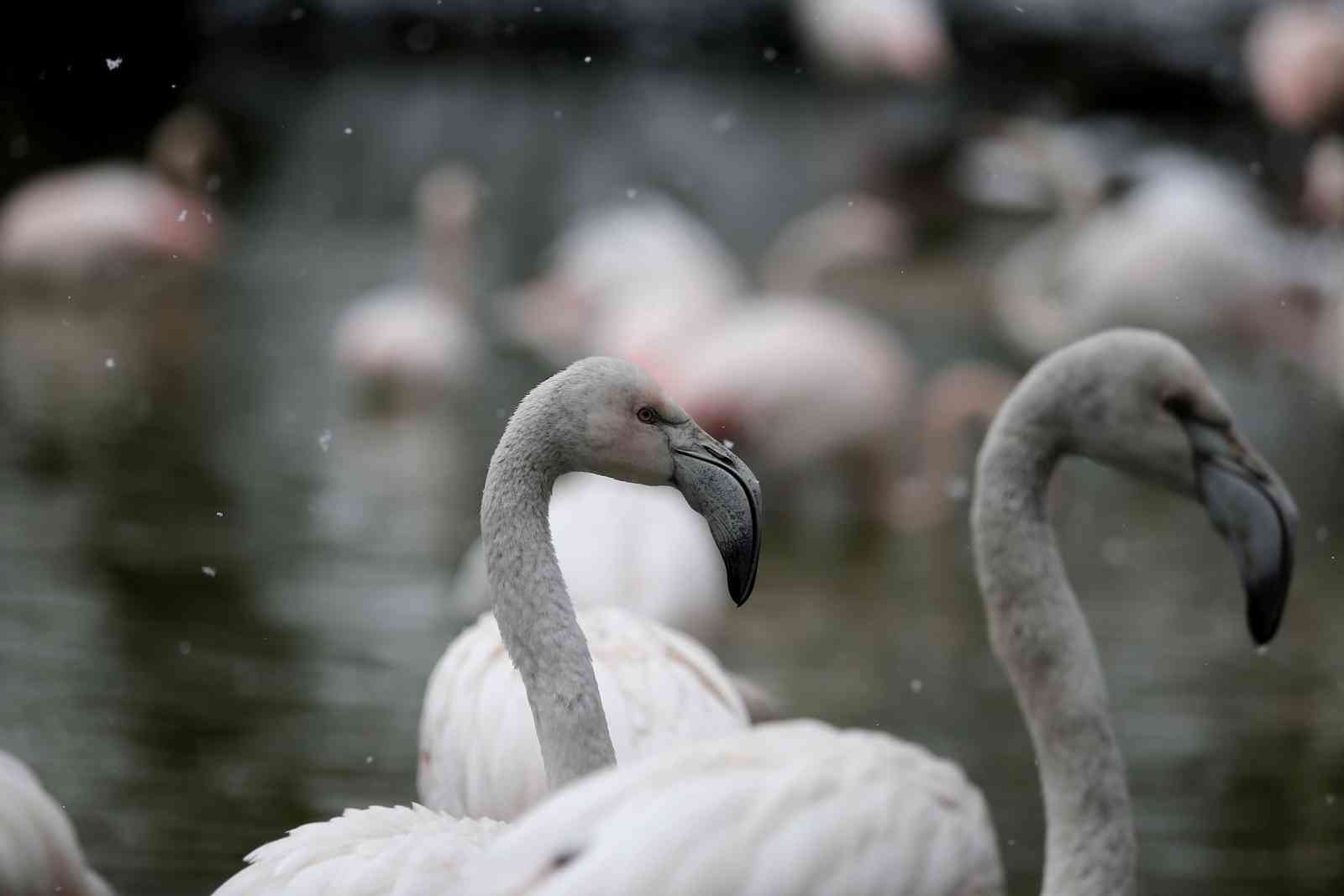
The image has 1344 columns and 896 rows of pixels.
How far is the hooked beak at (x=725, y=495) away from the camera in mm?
2381

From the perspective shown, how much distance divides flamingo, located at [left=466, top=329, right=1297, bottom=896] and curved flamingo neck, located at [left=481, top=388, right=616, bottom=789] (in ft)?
0.97

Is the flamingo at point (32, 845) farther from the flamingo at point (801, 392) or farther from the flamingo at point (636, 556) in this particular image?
the flamingo at point (801, 392)

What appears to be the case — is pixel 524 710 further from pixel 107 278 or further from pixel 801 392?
pixel 107 278

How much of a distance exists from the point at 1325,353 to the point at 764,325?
5.74 feet

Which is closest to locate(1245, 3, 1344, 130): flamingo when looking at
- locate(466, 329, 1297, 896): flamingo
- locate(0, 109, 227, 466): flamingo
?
locate(0, 109, 227, 466): flamingo

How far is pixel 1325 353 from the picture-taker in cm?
Answer: 629

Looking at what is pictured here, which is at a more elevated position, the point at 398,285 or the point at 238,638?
the point at 238,638

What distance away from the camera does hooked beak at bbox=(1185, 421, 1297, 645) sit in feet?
7.59

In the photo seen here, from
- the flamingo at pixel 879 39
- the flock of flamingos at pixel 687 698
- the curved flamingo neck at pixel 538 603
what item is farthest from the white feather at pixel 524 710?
the flamingo at pixel 879 39

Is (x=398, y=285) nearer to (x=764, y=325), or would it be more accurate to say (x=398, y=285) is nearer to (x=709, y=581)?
(x=764, y=325)

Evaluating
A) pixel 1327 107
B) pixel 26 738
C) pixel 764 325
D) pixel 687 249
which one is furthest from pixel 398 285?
pixel 26 738

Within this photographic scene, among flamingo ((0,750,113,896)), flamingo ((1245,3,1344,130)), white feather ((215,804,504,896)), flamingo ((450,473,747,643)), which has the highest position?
white feather ((215,804,504,896))

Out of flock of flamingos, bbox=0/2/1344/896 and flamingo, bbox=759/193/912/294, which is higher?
flock of flamingos, bbox=0/2/1344/896

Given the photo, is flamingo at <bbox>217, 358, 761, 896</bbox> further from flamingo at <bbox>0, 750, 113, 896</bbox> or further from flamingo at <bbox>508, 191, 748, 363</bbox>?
flamingo at <bbox>508, 191, 748, 363</bbox>
